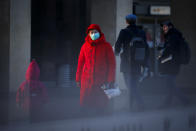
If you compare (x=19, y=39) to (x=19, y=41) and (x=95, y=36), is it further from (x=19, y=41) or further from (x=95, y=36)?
(x=95, y=36)

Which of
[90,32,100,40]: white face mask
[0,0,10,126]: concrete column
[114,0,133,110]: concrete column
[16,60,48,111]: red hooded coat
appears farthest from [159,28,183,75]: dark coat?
[0,0,10,126]: concrete column

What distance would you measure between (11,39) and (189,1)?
627cm

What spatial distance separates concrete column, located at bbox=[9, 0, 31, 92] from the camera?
12.1 meters

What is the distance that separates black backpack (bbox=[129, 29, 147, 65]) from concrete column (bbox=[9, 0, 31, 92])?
5154mm

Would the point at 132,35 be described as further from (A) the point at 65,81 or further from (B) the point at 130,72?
(A) the point at 65,81

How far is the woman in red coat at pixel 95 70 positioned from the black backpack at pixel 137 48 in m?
1.03

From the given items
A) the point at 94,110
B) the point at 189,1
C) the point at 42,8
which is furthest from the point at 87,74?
the point at 189,1

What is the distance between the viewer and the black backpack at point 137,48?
26.1ft

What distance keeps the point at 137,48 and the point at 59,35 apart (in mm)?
5586

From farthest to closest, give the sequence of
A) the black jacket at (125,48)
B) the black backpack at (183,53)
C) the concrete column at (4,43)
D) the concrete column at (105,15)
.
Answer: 1. the concrete column at (105,15)
2. the concrete column at (4,43)
3. the black backpack at (183,53)
4. the black jacket at (125,48)

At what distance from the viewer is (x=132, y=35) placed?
26.2 feet

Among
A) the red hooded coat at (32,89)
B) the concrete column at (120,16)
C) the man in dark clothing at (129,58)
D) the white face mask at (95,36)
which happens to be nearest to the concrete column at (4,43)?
the concrete column at (120,16)

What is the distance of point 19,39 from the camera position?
40.1ft

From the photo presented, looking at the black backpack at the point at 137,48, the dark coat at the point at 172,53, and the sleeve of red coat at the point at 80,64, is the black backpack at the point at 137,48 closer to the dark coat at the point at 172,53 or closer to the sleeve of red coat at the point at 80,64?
the dark coat at the point at 172,53
